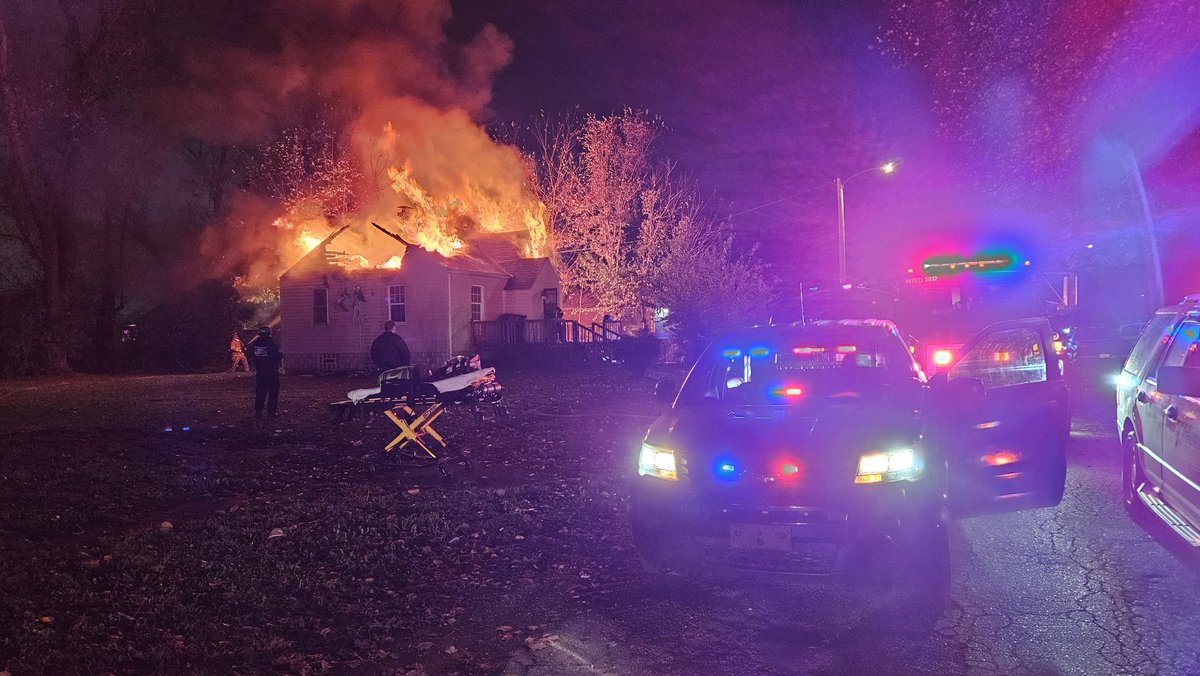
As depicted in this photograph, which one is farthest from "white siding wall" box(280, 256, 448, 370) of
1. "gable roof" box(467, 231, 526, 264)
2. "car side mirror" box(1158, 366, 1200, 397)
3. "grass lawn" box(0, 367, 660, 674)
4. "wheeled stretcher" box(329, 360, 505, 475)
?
"car side mirror" box(1158, 366, 1200, 397)

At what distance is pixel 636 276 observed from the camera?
35062 mm

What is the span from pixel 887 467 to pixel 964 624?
92cm

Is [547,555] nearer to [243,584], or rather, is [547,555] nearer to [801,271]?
[243,584]

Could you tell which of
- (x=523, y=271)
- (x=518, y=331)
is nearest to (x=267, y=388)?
(x=518, y=331)

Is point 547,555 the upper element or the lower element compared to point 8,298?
lower

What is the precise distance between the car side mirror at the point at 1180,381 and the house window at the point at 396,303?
80.7 feet

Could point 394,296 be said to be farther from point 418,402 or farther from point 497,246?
point 418,402

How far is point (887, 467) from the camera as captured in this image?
4.29 meters

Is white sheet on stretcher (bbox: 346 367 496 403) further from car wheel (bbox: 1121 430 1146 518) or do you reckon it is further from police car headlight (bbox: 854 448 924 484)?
car wheel (bbox: 1121 430 1146 518)

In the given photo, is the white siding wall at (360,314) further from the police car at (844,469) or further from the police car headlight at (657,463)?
the police car headlight at (657,463)

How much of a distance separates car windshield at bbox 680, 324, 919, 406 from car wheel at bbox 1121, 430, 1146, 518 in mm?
1934

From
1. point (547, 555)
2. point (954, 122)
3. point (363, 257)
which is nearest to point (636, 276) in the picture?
point (363, 257)

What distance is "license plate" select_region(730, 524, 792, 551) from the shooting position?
422 cm

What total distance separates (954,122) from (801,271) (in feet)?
76.7
